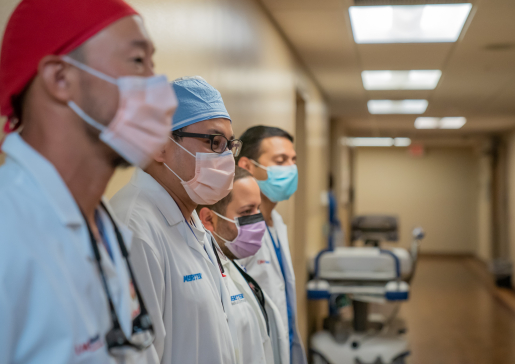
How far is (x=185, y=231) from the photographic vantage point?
139 centimetres

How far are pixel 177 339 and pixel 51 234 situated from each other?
59 cm

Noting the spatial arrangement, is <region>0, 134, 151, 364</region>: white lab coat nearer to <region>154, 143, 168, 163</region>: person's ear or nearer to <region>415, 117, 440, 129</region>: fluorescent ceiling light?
<region>154, 143, 168, 163</region>: person's ear

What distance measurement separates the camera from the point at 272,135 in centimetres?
239

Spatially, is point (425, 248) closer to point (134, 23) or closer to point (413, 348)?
point (413, 348)

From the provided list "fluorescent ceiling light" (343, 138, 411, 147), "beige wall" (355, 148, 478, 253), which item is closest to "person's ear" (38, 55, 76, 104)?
"fluorescent ceiling light" (343, 138, 411, 147)

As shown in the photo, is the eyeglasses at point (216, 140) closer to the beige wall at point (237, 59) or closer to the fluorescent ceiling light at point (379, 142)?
the beige wall at point (237, 59)

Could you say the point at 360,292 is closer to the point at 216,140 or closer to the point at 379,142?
the point at 216,140

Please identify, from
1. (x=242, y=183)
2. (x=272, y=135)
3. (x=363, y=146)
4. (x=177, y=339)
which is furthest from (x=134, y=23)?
(x=363, y=146)

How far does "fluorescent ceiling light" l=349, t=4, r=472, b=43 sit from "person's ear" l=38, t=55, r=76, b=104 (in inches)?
110

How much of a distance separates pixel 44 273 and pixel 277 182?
1677mm

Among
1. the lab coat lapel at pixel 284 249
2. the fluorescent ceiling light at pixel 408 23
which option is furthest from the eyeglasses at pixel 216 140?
the fluorescent ceiling light at pixel 408 23

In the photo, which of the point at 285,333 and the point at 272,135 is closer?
the point at 285,333

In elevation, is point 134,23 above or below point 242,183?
above

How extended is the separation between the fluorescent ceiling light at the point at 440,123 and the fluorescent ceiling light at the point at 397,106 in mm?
1071
